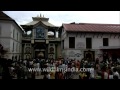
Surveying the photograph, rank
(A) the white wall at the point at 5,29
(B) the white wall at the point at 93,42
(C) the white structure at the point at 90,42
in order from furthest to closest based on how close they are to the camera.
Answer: (B) the white wall at the point at 93,42, (C) the white structure at the point at 90,42, (A) the white wall at the point at 5,29

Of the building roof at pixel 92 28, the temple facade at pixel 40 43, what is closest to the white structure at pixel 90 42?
the building roof at pixel 92 28

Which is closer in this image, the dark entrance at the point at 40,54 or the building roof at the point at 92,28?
the building roof at the point at 92,28

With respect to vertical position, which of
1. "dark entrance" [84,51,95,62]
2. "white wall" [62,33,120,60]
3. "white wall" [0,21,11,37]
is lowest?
"dark entrance" [84,51,95,62]

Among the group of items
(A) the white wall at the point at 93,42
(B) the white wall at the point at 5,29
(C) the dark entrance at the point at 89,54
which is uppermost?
(B) the white wall at the point at 5,29

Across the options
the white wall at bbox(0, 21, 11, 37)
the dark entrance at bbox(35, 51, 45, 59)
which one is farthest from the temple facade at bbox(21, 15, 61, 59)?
the white wall at bbox(0, 21, 11, 37)

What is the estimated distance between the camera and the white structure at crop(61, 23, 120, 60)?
85.2ft

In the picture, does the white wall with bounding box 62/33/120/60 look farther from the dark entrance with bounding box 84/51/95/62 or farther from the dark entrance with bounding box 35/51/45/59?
the dark entrance with bounding box 35/51/45/59

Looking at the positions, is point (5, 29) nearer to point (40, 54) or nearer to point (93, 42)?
point (40, 54)

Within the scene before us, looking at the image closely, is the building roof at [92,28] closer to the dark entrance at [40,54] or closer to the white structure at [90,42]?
the white structure at [90,42]

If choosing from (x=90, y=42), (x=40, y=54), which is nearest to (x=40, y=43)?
(x=40, y=54)

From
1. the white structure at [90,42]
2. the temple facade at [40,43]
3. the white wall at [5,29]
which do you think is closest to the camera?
the white wall at [5,29]

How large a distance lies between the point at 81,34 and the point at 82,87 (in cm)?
2377

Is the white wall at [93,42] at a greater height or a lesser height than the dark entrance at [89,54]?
greater

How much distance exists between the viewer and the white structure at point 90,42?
1022 inches
